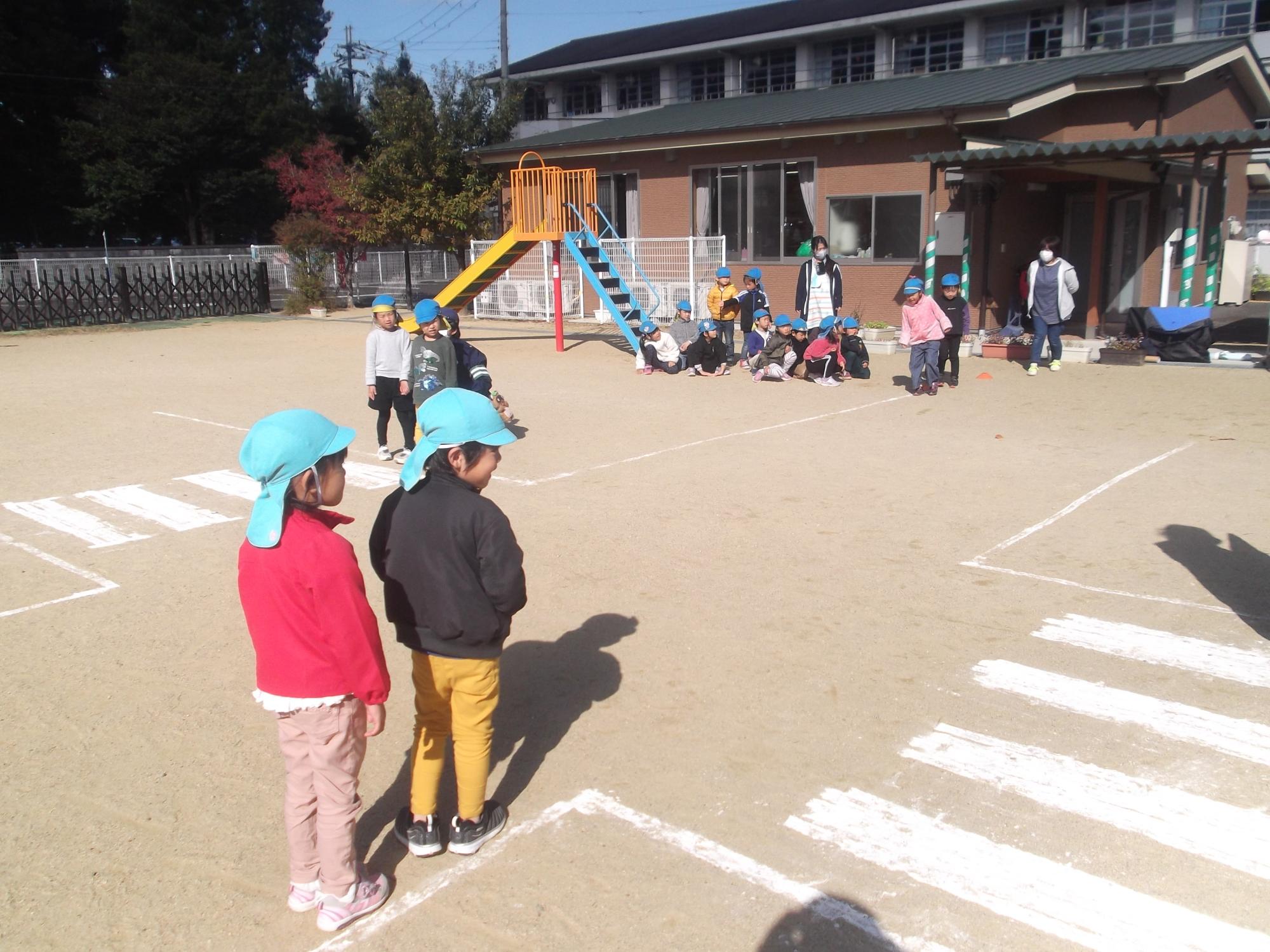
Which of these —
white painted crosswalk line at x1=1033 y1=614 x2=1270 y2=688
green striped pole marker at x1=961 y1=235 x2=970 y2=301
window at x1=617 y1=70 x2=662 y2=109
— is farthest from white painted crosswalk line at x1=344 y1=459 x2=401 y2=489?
window at x1=617 y1=70 x2=662 y2=109

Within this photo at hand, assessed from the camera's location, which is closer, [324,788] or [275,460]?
[275,460]

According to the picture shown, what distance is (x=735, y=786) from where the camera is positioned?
3.94 metres

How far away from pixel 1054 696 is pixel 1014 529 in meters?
2.69

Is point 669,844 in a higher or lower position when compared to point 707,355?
lower

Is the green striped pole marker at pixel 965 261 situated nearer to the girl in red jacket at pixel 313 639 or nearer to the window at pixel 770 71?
the girl in red jacket at pixel 313 639

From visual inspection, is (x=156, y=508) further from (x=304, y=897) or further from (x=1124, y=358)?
(x=1124, y=358)

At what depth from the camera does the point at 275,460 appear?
2.94 metres

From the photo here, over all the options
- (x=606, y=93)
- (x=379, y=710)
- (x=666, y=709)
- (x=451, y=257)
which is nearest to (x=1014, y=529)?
(x=666, y=709)

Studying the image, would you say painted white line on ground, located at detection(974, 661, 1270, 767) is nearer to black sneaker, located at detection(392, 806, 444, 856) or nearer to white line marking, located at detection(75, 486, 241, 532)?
black sneaker, located at detection(392, 806, 444, 856)

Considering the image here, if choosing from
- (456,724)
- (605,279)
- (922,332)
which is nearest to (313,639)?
(456,724)

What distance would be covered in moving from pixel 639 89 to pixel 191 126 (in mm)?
18272

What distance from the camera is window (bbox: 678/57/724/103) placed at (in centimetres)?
4175

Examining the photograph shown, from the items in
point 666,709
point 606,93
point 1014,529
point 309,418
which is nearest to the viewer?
point 309,418

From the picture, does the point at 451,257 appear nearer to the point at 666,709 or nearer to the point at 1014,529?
the point at 1014,529
